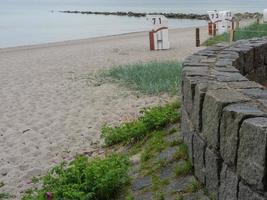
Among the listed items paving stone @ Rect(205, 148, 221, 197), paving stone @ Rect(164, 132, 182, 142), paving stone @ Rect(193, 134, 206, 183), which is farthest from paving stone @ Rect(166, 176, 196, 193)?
paving stone @ Rect(164, 132, 182, 142)

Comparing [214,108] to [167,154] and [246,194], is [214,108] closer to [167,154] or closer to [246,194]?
[246,194]

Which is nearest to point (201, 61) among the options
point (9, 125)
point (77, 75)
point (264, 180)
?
point (264, 180)

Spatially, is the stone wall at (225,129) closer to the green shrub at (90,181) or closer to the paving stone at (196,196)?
the paving stone at (196,196)

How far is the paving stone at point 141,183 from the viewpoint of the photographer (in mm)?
3893

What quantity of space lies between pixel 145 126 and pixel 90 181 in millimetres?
1616

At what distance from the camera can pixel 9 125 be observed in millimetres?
7605

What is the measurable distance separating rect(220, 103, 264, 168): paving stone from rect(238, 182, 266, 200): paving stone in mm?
149

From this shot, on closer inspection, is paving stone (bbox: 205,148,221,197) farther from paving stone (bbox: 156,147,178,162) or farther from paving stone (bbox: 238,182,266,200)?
paving stone (bbox: 156,147,178,162)

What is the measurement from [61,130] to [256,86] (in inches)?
170

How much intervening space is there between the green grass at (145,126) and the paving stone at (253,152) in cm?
279

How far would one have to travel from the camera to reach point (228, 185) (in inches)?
107

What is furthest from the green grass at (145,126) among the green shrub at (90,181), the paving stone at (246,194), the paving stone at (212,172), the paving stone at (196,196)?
the paving stone at (246,194)

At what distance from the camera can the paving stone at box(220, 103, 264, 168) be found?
8.31 ft

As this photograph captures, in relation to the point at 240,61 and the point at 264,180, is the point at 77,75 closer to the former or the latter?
the point at 240,61
